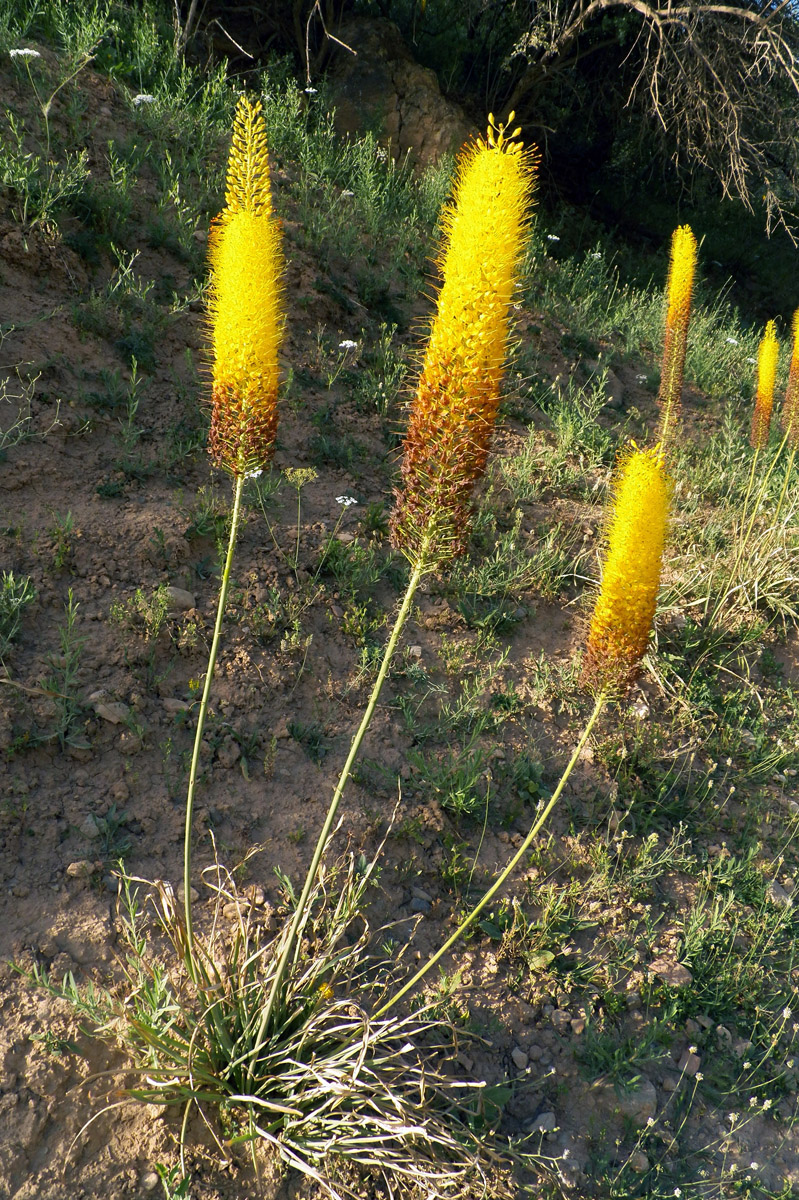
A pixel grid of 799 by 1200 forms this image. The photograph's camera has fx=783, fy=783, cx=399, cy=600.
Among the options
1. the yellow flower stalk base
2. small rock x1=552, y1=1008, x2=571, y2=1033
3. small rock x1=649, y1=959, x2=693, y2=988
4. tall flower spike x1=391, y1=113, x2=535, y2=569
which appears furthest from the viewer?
small rock x1=649, y1=959, x2=693, y2=988

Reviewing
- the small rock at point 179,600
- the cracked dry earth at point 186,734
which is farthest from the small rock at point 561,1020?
the small rock at point 179,600

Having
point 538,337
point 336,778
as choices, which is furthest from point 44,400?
point 538,337

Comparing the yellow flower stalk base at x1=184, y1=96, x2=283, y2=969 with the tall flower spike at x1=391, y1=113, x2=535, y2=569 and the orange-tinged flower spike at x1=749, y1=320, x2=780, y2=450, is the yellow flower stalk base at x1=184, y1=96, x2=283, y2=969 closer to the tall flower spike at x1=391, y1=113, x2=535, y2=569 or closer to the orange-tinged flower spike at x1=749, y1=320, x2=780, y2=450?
the tall flower spike at x1=391, y1=113, x2=535, y2=569

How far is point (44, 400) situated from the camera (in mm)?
4258

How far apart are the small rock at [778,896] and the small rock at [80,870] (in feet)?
9.72

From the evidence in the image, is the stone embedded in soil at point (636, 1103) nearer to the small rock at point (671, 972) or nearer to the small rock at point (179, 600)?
the small rock at point (671, 972)

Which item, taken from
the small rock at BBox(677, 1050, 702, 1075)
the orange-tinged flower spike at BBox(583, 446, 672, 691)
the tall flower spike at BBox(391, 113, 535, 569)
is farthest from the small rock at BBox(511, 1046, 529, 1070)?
the tall flower spike at BBox(391, 113, 535, 569)

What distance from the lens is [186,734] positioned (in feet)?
11.0

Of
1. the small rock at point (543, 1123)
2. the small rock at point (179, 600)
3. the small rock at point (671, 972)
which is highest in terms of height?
the small rock at point (179, 600)

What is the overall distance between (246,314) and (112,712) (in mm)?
Result: 1787

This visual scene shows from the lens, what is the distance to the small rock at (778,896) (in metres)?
3.61

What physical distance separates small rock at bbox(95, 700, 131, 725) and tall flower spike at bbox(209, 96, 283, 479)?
140cm

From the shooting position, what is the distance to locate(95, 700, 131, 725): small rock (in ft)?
10.5

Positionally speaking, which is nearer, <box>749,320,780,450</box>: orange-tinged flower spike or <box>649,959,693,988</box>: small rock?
<box>649,959,693,988</box>: small rock
